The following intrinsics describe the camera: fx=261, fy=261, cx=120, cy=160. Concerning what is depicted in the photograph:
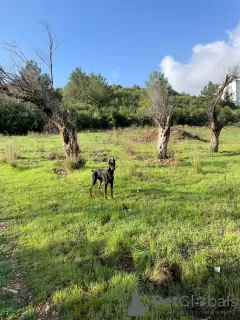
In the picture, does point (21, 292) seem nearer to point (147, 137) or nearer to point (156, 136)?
point (156, 136)

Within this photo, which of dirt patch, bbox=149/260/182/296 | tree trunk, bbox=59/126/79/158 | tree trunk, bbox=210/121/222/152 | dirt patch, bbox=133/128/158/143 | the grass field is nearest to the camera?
the grass field

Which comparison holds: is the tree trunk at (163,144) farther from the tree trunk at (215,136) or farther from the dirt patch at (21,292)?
the dirt patch at (21,292)

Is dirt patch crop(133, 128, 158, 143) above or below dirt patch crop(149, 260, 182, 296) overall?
above

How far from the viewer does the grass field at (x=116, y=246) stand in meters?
2.92

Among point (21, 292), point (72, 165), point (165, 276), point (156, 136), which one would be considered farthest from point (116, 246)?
point (156, 136)

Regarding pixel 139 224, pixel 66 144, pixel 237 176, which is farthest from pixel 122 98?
pixel 139 224

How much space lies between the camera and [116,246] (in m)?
4.00

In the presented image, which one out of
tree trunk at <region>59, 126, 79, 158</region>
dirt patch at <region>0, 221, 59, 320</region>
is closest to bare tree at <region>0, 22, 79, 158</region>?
tree trunk at <region>59, 126, 79, 158</region>

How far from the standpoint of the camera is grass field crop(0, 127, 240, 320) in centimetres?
292

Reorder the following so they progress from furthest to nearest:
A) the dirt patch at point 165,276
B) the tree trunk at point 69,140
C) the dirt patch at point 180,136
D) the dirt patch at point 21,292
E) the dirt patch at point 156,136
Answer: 1. the dirt patch at point 156,136
2. the dirt patch at point 180,136
3. the tree trunk at point 69,140
4. the dirt patch at point 165,276
5. the dirt patch at point 21,292

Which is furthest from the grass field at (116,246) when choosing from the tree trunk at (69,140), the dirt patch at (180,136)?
the dirt patch at (180,136)

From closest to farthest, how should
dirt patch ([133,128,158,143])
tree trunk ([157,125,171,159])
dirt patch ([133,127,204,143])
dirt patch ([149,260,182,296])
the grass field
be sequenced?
the grass field
dirt patch ([149,260,182,296])
tree trunk ([157,125,171,159])
dirt patch ([133,127,204,143])
dirt patch ([133,128,158,143])

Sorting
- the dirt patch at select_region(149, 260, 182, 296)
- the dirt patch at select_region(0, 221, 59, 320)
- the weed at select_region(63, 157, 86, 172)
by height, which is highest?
the weed at select_region(63, 157, 86, 172)

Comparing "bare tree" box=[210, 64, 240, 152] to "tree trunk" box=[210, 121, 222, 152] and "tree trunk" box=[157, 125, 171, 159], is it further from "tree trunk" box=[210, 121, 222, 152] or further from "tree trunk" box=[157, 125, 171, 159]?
"tree trunk" box=[157, 125, 171, 159]
